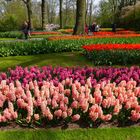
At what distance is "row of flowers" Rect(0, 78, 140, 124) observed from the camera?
6027 mm

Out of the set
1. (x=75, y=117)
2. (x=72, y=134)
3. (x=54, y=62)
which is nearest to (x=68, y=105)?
(x=75, y=117)

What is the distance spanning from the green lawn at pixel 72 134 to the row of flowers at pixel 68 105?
0.21 metres

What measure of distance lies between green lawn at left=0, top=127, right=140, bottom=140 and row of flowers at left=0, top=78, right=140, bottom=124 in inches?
8.1

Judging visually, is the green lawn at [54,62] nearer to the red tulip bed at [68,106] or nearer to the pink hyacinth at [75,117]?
the red tulip bed at [68,106]

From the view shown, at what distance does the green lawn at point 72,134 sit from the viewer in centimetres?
575

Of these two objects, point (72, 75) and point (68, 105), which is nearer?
point (68, 105)

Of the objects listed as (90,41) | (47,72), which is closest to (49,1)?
(90,41)

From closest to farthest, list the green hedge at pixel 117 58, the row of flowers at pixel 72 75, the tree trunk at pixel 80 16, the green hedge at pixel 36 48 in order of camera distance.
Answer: the row of flowers at pixel 72 75 < the green hedge at pixel 117 58 < the green hedge at pixel 36 48 < the tree trunk at pixel 80 16

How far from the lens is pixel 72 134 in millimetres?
5824

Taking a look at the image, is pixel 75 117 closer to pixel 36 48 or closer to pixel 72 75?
pixel 72 75

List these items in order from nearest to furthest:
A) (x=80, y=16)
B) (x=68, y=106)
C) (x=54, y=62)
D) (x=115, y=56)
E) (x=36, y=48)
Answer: (x=68, y=106)
(x=115, y=56)
(x=54, y=62)
(x=36, y=48)
(x=80, y=16)

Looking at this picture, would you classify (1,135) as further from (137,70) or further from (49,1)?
(49,1)

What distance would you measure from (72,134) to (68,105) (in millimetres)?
842

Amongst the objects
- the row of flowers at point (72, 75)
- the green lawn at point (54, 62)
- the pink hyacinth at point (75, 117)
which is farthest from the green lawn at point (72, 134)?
the green lawn at point (54, 62)
